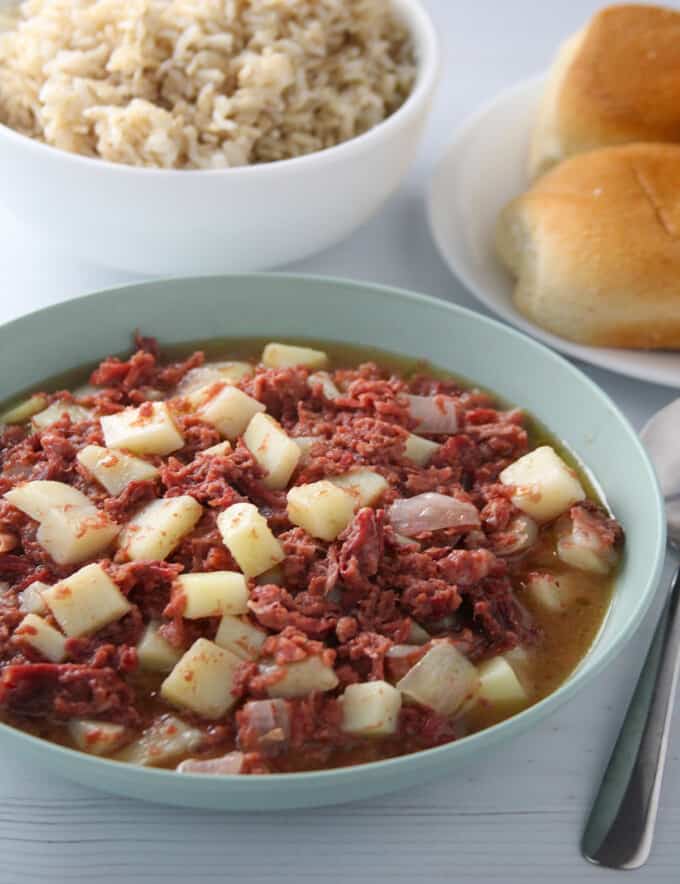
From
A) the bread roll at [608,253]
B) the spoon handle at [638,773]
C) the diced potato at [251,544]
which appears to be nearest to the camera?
the spoon handle at [638,773]

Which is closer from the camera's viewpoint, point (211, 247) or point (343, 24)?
point (211, 247)

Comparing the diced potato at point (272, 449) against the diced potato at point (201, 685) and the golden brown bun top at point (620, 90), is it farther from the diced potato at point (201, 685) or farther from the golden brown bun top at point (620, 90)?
the golden brown bun top at point (620, 90)

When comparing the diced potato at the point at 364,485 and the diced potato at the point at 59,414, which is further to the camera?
the diced potato at the point at 59,414

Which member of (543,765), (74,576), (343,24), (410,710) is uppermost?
(343,24)

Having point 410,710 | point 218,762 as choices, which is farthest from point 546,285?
point 218,762

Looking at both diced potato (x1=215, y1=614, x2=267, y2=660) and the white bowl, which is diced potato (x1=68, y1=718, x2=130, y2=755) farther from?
the white bowl

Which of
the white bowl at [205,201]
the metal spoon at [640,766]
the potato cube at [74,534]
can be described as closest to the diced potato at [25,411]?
the potato cube at [74,534]

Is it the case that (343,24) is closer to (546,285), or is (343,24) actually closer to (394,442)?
(546,285)
